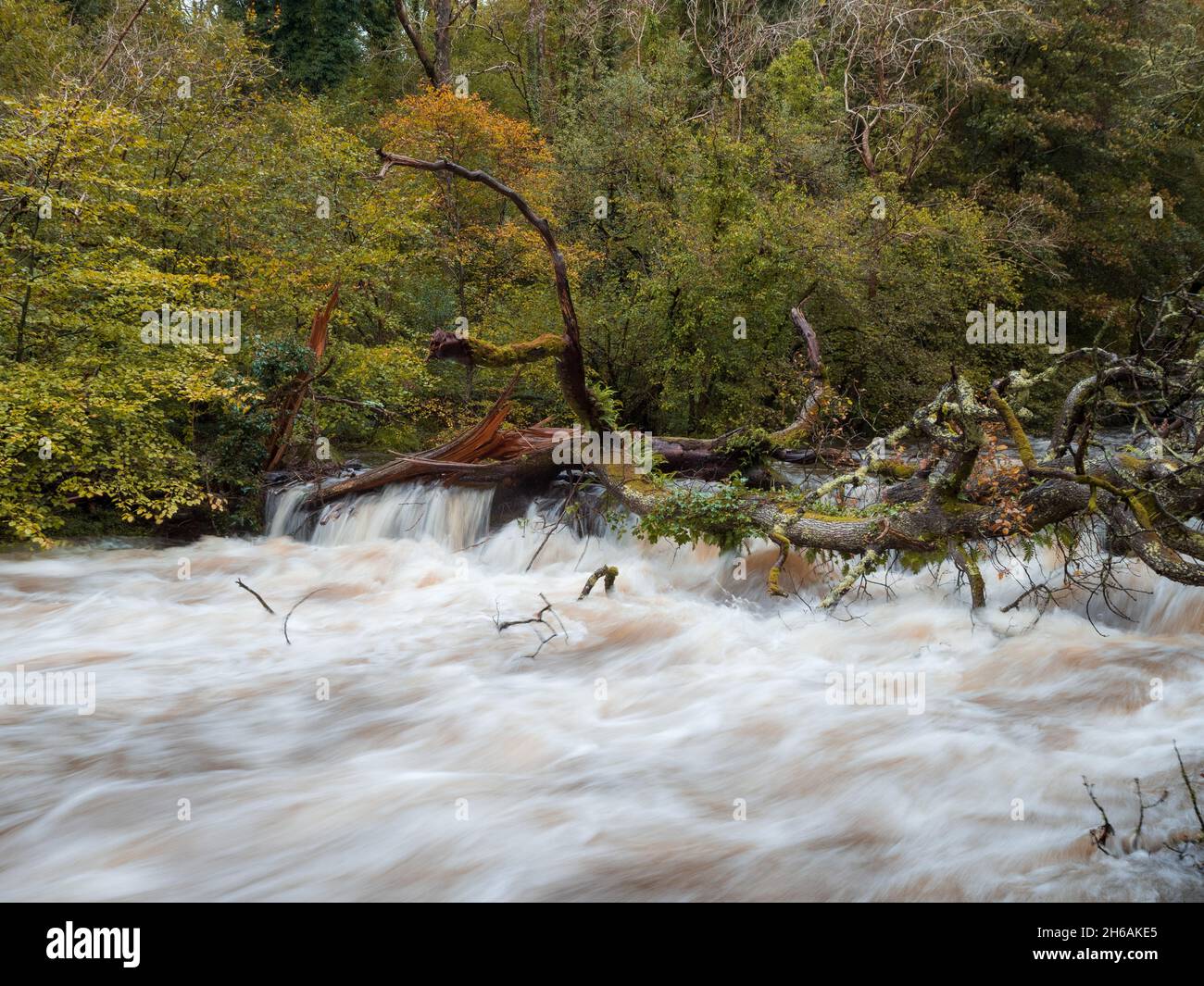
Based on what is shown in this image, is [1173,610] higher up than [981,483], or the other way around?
[981,483]

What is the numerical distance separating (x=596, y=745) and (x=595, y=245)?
46.2 ft

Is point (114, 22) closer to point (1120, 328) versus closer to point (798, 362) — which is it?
point (798, 362)
